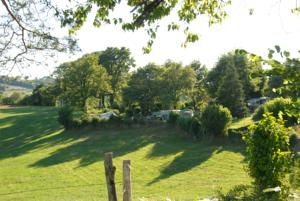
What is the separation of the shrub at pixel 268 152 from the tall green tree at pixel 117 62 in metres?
51.1

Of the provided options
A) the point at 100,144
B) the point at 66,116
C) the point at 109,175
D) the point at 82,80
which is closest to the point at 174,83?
the point at 82,80

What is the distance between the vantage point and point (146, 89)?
1753 inches

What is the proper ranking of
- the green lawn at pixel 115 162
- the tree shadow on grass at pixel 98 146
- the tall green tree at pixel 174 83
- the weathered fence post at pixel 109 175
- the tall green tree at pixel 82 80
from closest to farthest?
the weathered fence post at pixel 109 175 < the green lawn at pixel 115 162 < the tree shadow on grass at pixel 98 146 < the tall green tree at pixel 174 83 < the tall green tree at pixel 82 80

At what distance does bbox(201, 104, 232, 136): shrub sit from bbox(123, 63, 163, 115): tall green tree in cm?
1450

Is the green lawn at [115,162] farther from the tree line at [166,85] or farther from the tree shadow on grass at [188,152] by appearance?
the tree line at [166,85]

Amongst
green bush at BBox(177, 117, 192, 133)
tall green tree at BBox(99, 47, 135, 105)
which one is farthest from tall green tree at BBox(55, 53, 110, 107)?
green bush at BBox(177, 117, 192, 133)

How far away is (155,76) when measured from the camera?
44844mm

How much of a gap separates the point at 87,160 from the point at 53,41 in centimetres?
2129

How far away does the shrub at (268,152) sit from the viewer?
6.45m

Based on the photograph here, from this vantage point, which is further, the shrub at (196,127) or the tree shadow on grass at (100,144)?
the shrub at (196,127)

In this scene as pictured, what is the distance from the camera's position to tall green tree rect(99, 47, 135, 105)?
2309 inches

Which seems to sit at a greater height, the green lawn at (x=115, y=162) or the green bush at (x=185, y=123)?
the green bush at (x=185, y=123)

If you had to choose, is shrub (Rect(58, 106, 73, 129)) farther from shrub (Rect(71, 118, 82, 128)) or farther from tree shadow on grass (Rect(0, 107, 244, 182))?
tree shadow on grass (Rect(0, 107, 244, 182))

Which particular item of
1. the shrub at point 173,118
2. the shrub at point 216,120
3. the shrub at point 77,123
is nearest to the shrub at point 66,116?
the shrub at point 77,123
